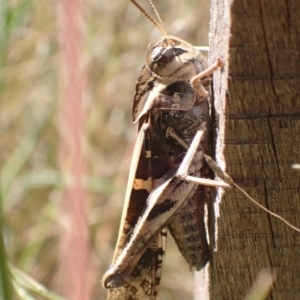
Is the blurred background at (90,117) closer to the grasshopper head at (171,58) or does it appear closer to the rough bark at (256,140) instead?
the grasshopper head at (171,58)

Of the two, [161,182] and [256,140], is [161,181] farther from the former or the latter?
[256,140]

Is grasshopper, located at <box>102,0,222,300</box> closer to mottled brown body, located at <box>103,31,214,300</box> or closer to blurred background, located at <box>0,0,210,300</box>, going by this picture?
mottled brown body, located at <box>103,31,214,300</box>

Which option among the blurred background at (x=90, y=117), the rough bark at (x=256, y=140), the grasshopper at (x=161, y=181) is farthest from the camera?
the blurred background at (x=90, y=117)

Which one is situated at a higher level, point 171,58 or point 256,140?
point 171,58

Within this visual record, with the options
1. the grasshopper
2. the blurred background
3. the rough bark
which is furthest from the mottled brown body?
the blurred background

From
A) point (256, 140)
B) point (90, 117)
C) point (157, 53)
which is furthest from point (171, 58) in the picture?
point (90, 117)

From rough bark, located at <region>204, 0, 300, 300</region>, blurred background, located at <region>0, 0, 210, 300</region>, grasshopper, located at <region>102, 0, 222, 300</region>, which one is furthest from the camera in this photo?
blurred background, located at <region>0, 0, 210, 300</region>

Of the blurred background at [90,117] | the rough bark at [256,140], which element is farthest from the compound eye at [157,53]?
the blurred background at [90,117]

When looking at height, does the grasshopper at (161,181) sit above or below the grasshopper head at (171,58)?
below
